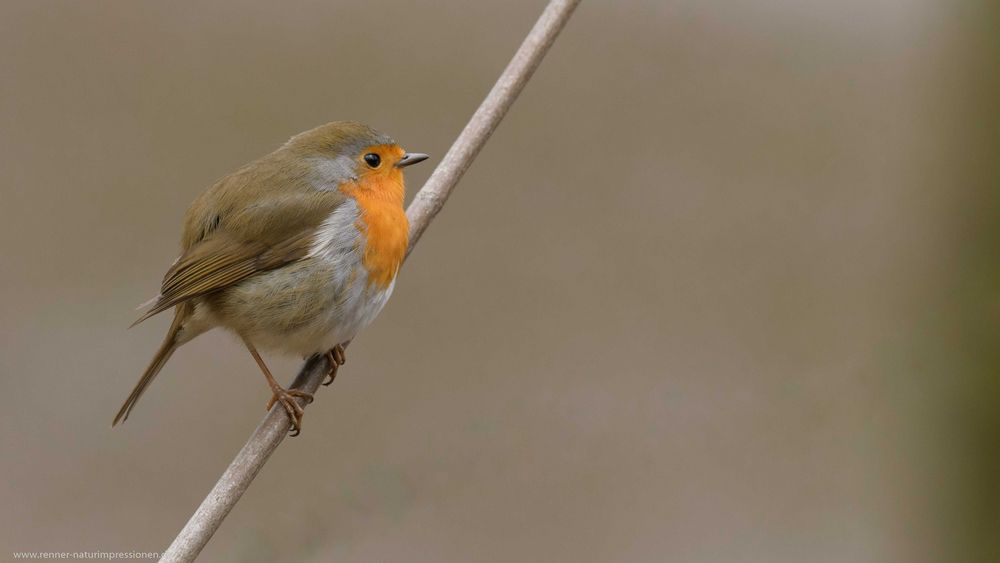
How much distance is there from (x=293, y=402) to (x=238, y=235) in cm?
46

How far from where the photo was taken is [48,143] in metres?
6.69

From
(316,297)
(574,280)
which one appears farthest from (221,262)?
(574,280)

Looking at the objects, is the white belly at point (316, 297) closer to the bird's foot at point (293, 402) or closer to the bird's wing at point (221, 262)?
the bird's wing at point (221, 262)

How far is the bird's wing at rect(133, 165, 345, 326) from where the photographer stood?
2.76 metres

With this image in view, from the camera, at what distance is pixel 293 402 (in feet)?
8.80

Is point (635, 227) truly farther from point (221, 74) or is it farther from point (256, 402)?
point (221, 74)

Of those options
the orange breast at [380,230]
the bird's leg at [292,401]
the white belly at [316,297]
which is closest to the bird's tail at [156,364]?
the white belly at [316,297]

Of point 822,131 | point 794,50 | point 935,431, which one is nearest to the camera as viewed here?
point 935,431

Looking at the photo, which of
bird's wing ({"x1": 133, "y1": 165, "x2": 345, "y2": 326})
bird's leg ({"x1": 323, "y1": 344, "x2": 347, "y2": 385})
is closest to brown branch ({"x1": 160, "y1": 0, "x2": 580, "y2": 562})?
bird's leg ({"x1": 323, "y1": 344, "x2": 347, "y2": 385})

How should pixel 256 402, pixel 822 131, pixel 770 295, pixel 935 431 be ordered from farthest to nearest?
pixel 822 131 < pixel 770 295 < pixel 256 402 < pixel 935 431

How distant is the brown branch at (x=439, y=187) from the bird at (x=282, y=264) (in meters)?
0.06

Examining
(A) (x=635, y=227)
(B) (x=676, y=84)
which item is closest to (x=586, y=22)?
(B) (x=676, y=84)

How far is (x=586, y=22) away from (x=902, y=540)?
497cm

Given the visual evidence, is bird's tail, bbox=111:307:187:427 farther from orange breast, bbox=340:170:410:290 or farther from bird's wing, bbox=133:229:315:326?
orange breast, bbox=340:170:410:290
